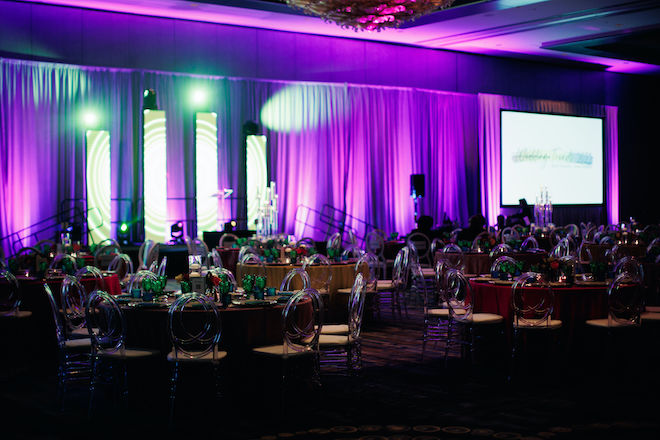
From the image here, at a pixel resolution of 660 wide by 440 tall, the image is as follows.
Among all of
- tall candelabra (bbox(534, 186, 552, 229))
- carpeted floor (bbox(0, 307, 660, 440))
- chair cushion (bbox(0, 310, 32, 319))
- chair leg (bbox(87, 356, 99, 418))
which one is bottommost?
carpeted floor (bbox(0, 307, 660, 440))

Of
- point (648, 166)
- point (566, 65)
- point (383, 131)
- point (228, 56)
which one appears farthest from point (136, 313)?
point (648, 166)

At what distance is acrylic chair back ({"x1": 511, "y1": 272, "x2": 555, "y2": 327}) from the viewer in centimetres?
586

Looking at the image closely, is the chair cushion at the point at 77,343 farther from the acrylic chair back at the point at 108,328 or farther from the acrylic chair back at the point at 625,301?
the acrylic chair back at the point at 625,301

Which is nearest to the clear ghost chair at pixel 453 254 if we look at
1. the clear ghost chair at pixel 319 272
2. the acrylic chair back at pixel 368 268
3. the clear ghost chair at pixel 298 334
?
the acrylic chair back at pixel 368 268

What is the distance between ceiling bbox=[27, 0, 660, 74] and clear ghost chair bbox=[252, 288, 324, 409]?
327 inches

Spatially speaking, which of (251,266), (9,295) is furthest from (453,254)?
(9,295)

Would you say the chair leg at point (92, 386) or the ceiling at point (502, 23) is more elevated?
the ceiling at point (502, 23)

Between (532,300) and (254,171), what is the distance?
31.0 feet

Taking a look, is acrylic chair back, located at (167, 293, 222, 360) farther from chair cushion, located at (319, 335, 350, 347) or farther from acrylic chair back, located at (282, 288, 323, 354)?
chair cushion, located at (319, 335, 350, 347)

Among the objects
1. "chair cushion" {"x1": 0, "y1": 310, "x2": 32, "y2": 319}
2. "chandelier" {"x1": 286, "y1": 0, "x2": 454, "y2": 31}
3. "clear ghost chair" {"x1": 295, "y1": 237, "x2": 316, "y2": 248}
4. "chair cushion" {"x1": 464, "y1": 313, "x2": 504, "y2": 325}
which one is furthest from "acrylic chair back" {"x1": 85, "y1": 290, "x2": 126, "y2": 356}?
"clear ghost chair" {"x1": 295, "y1": 237, "x2": 316, "y2": 248}

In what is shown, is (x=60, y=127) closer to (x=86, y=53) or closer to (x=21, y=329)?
(x=86, y=53)

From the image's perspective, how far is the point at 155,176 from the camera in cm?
1375

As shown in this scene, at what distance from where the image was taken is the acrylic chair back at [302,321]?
4991mm

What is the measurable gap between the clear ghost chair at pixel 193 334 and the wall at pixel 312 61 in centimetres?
956
